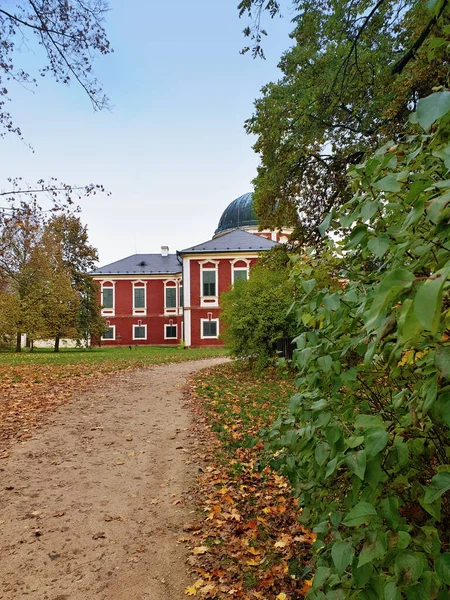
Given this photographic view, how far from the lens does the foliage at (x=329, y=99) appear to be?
7.17 metres

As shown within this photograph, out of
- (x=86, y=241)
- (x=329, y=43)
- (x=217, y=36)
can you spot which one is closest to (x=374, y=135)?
(x=329, y=43)

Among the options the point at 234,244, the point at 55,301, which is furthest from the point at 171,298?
the point at 55,301

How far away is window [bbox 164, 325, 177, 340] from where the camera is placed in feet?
128

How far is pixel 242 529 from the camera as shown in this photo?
3545mm

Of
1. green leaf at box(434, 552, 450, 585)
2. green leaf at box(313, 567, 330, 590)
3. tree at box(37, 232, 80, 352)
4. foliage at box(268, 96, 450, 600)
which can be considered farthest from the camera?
tree at box(37, 232, 80, 352)

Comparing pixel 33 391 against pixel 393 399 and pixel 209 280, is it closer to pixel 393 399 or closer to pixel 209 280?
pixel 393 399

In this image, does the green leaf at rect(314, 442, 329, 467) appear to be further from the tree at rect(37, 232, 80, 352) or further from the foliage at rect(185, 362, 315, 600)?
the tree at rect(37, 232, 80, 352)

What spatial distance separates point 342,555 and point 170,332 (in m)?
38.6

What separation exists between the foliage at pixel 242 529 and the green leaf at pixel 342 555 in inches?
43.8

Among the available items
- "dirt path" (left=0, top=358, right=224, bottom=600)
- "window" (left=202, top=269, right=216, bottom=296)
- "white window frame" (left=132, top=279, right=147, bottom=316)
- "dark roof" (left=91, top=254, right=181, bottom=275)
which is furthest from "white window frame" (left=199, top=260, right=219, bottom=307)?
"dirt path" (left=0, top=358, right=224, bottom=600)

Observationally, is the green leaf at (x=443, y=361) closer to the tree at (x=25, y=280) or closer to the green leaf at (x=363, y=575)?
the green leaf at (x=363, y=575)

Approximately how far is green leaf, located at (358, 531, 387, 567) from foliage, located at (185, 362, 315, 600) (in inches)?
46.6

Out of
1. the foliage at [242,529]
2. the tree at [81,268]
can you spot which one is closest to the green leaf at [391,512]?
the foliage at [242,529]

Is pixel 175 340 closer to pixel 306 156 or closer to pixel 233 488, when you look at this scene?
pixel 306 156
